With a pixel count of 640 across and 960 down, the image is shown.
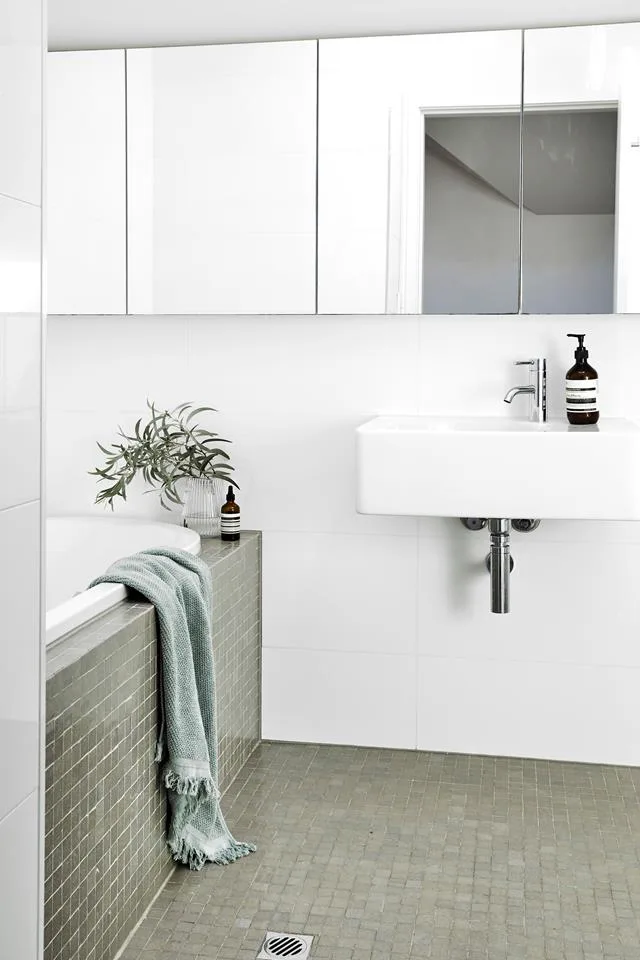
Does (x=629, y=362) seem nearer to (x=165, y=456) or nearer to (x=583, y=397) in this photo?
(x=583, y=397)

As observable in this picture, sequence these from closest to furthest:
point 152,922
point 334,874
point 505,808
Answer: point 152,922, point 334,874, point 505,808

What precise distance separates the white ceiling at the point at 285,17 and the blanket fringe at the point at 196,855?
7.23 feet

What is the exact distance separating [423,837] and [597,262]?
1598 millimetres

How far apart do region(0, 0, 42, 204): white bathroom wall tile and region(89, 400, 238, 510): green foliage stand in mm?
1750

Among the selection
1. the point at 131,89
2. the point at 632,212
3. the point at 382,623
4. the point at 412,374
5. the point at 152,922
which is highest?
the point at 131,89

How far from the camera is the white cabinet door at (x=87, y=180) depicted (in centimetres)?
312

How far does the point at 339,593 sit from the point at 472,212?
1.18m

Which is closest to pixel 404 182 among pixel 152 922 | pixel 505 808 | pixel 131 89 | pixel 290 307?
pixel 290 307

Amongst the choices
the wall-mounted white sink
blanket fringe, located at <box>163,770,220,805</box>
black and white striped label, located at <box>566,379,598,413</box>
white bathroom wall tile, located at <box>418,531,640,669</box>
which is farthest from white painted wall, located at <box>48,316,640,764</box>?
blanket fringe, located at <box>163,770,220,805</box>

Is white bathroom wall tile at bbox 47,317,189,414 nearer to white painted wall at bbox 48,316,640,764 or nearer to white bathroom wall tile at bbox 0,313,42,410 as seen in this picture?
white painted wall at bbox 48,316,640,764

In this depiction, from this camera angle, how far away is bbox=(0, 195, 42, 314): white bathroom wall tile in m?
1.33

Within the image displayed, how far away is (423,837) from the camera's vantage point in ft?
8.43

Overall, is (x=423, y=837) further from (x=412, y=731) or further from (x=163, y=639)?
(x=163, y=639)

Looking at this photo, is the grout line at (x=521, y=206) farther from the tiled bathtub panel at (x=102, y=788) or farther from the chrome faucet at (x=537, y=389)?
the tiled bathtub panel at (x=102, y=788)
